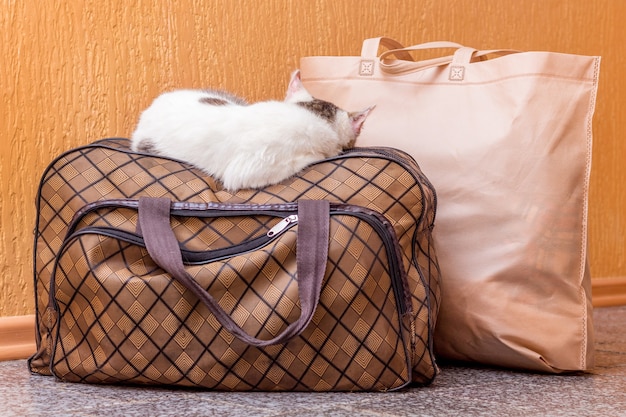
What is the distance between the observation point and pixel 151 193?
1.09m

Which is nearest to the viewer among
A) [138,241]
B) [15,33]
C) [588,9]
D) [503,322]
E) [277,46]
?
[138,241]

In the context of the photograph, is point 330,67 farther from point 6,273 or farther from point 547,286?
point 6,273

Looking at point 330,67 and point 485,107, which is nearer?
point 485,107

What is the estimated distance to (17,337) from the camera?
1307 mm

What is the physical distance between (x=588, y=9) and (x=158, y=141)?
116 centimetres

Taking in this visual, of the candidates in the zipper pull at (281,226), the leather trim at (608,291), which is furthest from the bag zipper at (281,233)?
the leather trim at (608,291)

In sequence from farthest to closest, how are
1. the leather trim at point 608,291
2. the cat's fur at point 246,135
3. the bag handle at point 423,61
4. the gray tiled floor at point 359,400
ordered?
the leather trim at point 608,291 < the bag handle at point 423,61 < the cat's fur at point 246,135 < the gray tiled floor at point 359,400

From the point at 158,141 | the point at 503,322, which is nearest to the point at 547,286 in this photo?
the point at 503,322

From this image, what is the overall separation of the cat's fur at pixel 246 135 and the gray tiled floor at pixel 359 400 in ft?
1.02

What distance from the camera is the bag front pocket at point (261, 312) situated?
1013mm

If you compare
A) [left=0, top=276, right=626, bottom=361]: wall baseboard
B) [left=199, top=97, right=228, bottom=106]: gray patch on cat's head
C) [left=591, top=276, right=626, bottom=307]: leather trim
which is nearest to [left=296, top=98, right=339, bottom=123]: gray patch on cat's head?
[left=199, top=97, right=228, bottom=106]: gray patch on cat's head

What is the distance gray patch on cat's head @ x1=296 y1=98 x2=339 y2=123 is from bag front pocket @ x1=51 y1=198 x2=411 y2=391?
187 millimetres

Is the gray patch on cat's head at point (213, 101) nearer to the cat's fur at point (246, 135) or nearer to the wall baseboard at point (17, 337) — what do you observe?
the cat's fur at point (246, 135)

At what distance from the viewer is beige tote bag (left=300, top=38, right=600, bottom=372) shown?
1153 millimetres
